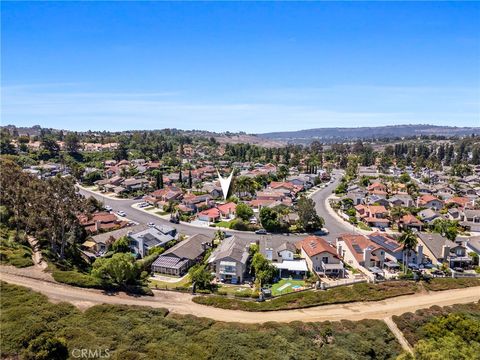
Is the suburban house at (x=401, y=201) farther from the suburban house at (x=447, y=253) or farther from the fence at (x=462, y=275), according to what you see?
the fence at (x=462, y=275)

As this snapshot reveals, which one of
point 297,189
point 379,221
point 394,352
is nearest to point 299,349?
point 394,352

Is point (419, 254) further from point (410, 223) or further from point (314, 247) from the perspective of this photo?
point (410, 223)

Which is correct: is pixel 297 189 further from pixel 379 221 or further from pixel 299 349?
pixel 299 349

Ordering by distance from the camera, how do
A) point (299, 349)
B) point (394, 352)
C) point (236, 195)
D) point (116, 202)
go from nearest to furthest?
point (299, 349), point (394, 352), point (116, 202), point (236, 195)

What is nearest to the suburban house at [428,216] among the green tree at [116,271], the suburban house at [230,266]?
the suburban house at [230,266]

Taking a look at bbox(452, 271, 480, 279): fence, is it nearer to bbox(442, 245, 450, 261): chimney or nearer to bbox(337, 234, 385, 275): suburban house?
bbox(442, 245, 450, 261): chimney

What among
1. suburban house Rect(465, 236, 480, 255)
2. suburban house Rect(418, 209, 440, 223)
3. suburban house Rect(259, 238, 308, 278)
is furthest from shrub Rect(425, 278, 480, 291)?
suburban house Rect(418, 209, 440, 223)

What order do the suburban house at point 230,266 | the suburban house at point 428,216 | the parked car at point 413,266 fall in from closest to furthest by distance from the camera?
the suburban house at point 230,266
the parked car at point 413,266
the suburban house at point 428,216
